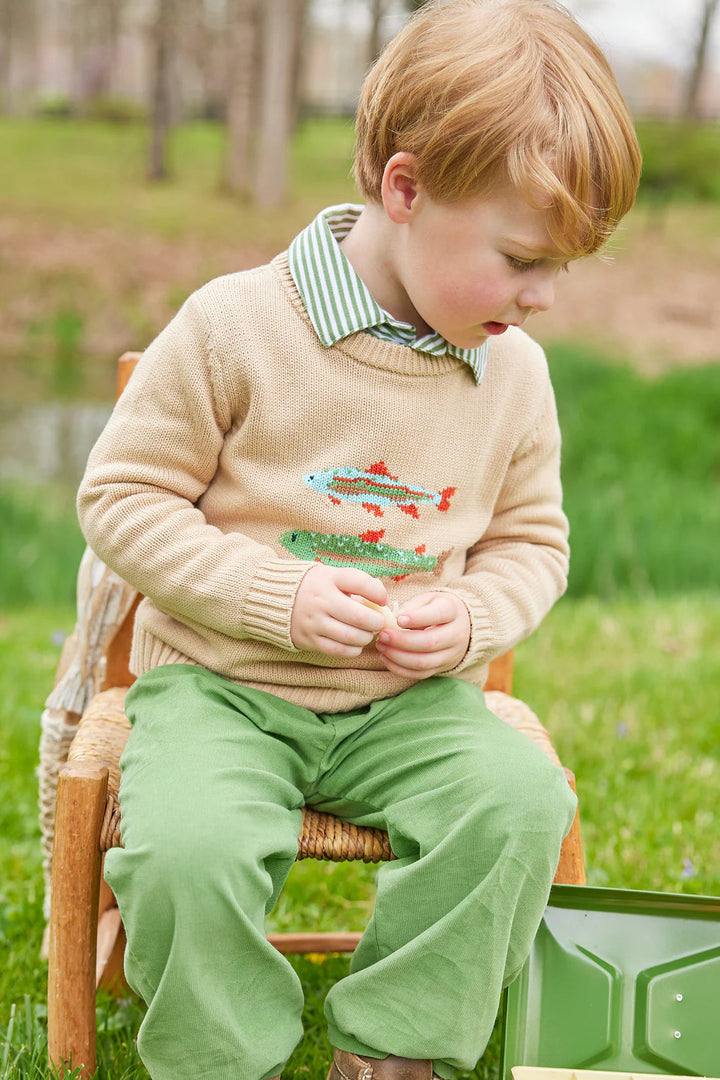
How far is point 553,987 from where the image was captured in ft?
5.50

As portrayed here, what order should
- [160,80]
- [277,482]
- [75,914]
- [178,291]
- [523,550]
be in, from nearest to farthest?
1. [75,914]
2. [277,482]
3. [523,550]
4. [178,291]
5. [160,80]

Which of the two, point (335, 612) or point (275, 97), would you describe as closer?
point (335, 612)

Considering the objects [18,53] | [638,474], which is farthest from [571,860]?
[18,53]

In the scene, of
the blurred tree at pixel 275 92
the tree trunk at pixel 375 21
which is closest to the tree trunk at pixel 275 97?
the blurred tree at pixel 275 92

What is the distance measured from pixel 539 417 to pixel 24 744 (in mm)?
1607

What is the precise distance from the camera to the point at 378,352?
1714mm

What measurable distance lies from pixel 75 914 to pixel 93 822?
0.13m

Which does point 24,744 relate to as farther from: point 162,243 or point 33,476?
point 162,243

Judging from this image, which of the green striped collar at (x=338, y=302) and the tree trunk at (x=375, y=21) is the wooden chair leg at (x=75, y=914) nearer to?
the green striped collar at (x=338, y=302)

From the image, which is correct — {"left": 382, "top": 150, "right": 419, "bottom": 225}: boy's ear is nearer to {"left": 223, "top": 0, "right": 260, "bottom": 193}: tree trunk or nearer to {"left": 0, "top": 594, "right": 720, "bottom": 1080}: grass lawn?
{"left": 0, "top": 594, "right": 720, "bottom": 1080}: grass lawn

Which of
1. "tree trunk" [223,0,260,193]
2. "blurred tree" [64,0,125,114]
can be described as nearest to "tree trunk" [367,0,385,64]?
"tree trunk" [223,0,260,193]

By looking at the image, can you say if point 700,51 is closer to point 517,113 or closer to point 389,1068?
point 517,113

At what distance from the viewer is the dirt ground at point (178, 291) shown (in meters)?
11.2

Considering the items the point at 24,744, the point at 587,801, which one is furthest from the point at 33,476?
the point at 587,801
